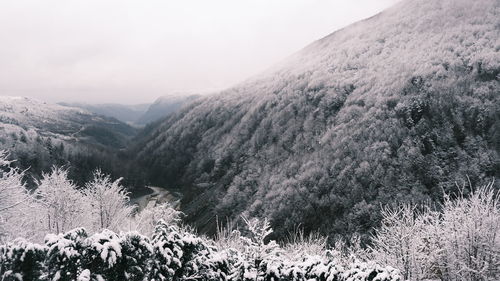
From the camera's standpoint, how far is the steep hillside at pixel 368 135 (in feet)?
321

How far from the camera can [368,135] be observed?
11312 cm

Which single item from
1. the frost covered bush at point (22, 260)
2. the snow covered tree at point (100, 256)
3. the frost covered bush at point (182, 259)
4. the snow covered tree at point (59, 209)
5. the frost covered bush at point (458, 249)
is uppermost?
the frost covered bush at point (22, 260)

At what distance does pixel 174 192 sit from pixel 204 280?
6291 inches

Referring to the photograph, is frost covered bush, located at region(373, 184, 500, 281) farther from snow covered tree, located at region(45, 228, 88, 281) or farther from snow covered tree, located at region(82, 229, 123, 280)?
snow covered tree, located at region(45, 228, 88, 281)

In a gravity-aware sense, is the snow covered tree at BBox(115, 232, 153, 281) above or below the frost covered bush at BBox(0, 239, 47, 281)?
below

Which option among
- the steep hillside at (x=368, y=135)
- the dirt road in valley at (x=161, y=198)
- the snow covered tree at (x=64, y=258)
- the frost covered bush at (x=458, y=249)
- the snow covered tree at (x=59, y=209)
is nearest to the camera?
the snow covered tree at (x=64, y=258)

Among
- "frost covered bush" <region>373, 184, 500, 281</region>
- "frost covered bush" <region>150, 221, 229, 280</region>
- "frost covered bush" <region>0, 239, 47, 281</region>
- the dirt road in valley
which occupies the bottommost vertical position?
the dirt road in valley

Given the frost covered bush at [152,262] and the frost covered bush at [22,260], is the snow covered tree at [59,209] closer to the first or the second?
the frost covered bush at [22,260]

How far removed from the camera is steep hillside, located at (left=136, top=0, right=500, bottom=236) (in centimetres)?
9775

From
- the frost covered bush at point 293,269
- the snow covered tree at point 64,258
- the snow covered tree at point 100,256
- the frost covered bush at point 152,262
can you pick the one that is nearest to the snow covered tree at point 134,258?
the frost covered bush at point 152,262

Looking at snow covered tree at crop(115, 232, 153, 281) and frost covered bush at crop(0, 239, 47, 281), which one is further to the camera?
snow covered tree at crop(115, 232, 153, 281)

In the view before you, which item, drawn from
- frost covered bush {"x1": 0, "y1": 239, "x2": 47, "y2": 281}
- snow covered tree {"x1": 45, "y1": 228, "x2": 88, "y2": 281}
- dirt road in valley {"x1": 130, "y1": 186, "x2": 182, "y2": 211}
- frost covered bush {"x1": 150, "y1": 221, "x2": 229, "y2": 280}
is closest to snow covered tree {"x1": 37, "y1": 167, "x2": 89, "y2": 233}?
frost covered bush {"x1": 0, "y1": 239, "x2": 47, "y2": 281}

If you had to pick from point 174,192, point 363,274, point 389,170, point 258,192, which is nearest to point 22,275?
point 363,274

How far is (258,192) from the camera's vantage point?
123m
